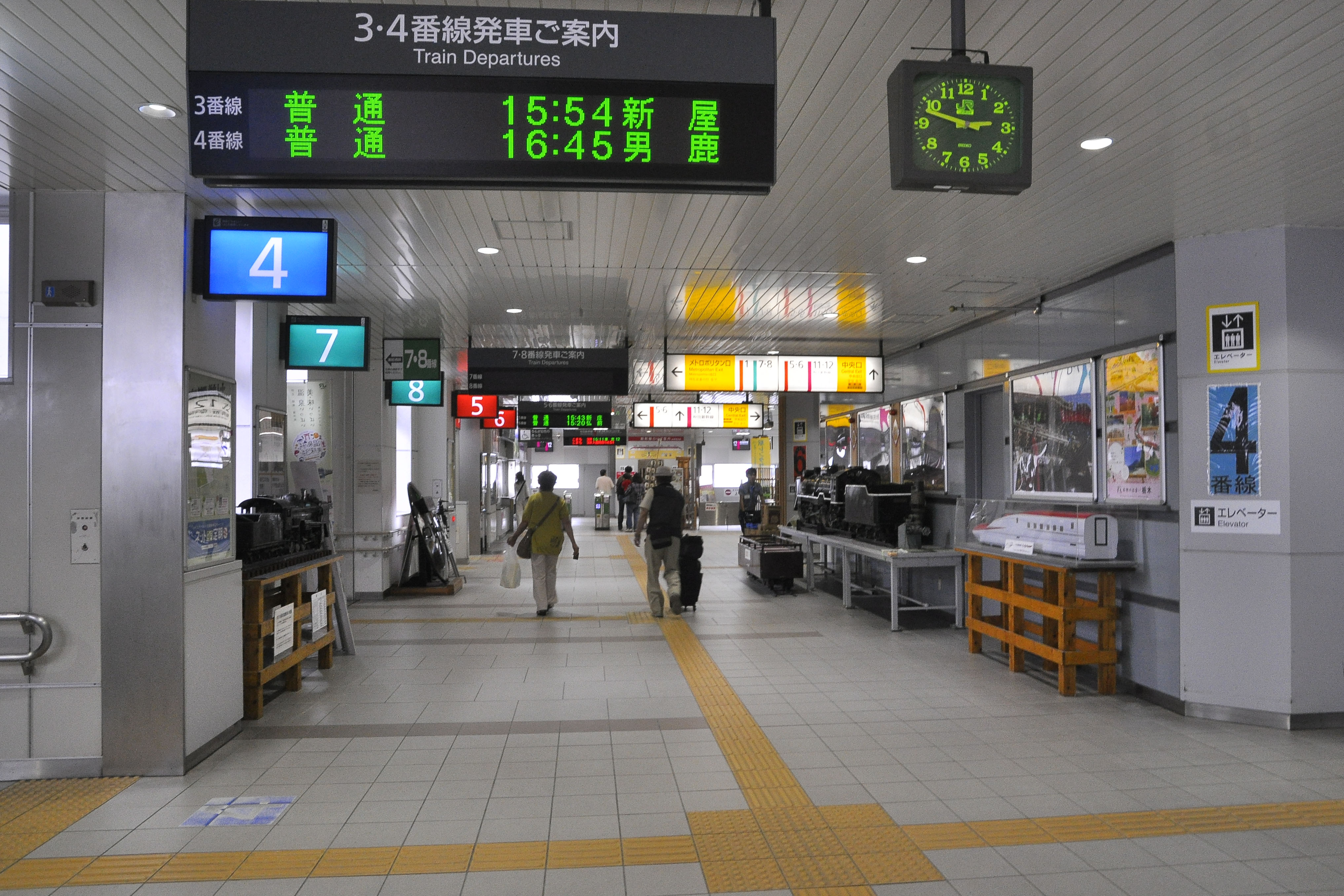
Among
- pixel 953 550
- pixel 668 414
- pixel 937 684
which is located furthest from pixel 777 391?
pixel 668 414

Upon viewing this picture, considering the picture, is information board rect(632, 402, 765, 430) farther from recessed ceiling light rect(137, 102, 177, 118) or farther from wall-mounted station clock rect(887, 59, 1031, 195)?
wall-mounted station clock rect(887, 59, 1031, 195)

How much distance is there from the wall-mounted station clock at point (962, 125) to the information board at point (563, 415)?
10246 mm

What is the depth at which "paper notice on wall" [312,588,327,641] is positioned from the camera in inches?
263

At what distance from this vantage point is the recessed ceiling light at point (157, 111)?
3.70 metres

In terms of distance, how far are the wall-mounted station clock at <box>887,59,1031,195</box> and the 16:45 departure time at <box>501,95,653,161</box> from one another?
2.65ft

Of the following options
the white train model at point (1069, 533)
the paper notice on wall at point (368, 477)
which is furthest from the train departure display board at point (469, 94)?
the paper notice on wall at point (368, 477)

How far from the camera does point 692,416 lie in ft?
50.7

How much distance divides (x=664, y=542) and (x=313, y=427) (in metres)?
4.02

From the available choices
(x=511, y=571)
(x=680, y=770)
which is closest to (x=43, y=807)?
(x=680, y=770)

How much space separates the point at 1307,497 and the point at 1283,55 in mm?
3235

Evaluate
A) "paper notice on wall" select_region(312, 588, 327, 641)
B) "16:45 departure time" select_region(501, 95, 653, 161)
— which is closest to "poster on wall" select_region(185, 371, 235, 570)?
"paper notice on wall" select_region(312, 588, 327, 641)

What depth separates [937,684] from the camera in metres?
6.42

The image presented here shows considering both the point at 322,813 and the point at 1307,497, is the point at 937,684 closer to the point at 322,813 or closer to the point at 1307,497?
the point at 1307,497

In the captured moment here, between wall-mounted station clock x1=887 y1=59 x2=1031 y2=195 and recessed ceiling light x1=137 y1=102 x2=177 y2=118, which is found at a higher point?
recessed ceiling light x1=137 y1=102 x2=177 y2=118
